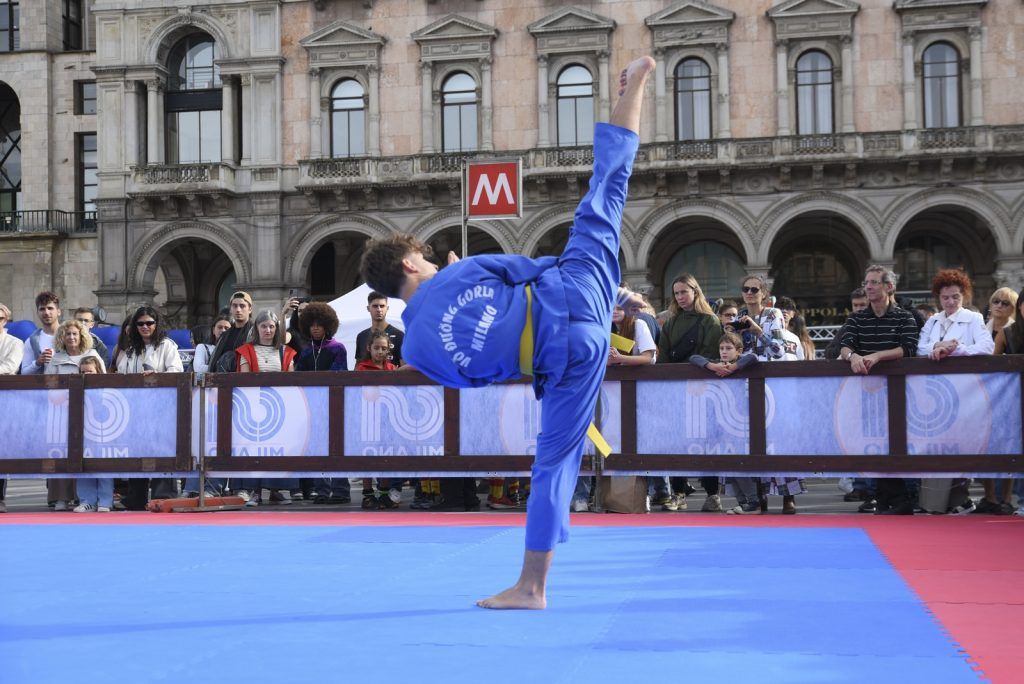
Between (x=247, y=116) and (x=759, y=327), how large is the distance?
2797 cm

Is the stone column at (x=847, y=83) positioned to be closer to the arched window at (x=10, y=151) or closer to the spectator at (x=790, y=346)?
the spectator at (x=790, y=346)

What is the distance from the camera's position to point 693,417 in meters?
11.3

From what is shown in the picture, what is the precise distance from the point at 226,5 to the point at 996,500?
31331 millimetres

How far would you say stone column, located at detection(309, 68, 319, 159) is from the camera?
120ft

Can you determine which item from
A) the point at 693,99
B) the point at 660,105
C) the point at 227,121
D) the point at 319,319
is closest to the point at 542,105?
the point at 660,105

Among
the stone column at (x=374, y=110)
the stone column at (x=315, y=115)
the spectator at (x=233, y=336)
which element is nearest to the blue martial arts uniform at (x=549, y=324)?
the spectator at (x=233, y=336)

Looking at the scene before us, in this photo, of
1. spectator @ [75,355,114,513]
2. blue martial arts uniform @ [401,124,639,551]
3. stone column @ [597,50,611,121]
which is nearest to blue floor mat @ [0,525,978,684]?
blue martial arts uniform @ [401,124,639,551]

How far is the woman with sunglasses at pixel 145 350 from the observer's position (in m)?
12.9

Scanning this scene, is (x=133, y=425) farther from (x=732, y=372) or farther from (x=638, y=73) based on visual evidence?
(x=638, y=73)

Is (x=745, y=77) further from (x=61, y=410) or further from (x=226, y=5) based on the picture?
(x=61, y=410)

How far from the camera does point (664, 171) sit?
34.3m

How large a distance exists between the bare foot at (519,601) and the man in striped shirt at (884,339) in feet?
19.7

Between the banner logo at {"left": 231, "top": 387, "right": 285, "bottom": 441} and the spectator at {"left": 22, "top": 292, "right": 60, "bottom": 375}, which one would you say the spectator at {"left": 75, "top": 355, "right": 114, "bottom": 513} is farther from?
the banner logo at {"left": 231, "top": 387, "right": 285, "bottom": 441}

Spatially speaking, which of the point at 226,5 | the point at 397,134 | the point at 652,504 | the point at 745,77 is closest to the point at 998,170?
the point at 745,77
